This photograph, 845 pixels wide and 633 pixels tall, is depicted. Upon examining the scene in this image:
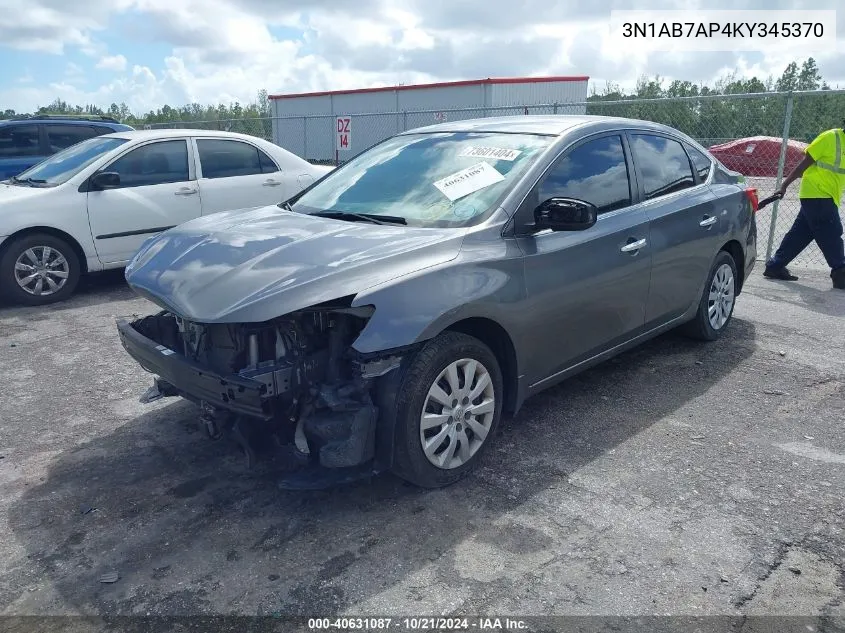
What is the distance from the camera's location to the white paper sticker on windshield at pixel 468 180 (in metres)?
3.99

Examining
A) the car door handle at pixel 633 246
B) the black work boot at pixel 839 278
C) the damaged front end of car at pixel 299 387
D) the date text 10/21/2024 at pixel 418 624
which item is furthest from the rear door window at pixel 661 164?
the black work boot at pixel 839 278

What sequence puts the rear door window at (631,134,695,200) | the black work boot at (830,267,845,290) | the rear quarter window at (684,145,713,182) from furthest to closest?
the black work boot at (830,267,845,290)
the rear quarter window at (684,145,713,182)
the rear door window at (631,134,695,200)

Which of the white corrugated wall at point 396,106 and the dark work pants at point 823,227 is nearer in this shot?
the dark work pants at point 823,227

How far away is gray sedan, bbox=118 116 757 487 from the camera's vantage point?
3238mm

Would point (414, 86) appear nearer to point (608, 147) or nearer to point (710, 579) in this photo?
point (608, 147)

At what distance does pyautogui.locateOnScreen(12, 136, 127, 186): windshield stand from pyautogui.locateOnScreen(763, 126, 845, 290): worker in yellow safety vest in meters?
7.26

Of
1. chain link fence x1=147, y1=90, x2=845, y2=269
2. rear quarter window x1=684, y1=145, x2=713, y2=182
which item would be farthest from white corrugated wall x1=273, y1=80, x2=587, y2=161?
rear quarter window x1=684, y1=145, x2=713, y2=182

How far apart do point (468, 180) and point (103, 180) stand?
4.71 metres

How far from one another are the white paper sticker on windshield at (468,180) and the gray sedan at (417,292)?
1cm

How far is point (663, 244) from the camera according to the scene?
4812mm

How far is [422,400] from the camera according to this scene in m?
3.36

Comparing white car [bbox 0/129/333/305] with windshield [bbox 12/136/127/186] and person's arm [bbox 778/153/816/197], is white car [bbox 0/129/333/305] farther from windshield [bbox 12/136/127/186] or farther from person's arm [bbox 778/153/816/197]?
person's arm [bbox 778/153/816/197]

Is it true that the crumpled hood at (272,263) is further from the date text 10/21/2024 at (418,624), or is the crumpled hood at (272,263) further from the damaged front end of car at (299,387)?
the date text 10/21/2024 at (418,624)

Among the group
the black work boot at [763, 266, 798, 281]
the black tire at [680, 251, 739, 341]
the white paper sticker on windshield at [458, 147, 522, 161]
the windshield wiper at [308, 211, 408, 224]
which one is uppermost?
the white paper sticker on windshield at [458, 147, 522, 161]
